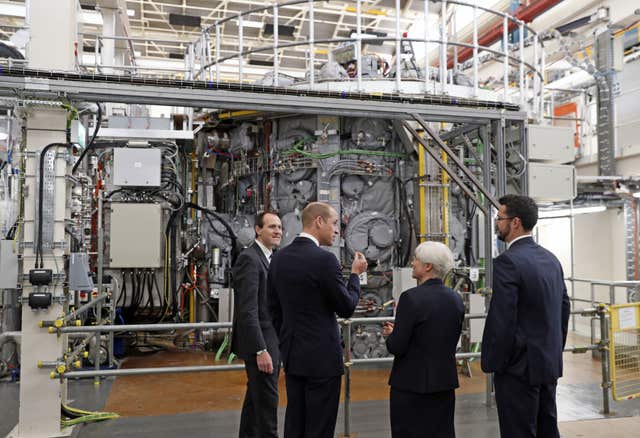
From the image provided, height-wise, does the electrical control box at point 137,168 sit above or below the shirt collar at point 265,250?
above

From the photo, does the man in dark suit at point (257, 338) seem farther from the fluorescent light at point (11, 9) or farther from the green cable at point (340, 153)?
the fluorescent light at point (11, 9)

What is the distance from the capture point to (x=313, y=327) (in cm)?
311

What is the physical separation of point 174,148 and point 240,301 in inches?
235

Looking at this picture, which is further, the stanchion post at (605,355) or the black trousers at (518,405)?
the stanchion post at (605,355)

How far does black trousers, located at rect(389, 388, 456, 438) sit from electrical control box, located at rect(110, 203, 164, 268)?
6167 mm

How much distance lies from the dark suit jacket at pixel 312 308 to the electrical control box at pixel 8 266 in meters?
2.68

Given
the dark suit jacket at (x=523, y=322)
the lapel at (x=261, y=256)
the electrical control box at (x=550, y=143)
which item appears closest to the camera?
the dark suit jacket at (x=523, y=322)

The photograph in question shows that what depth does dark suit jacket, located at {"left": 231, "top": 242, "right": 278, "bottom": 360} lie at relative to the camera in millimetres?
3471

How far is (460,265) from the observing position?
8.17 metres

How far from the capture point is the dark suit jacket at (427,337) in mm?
2854

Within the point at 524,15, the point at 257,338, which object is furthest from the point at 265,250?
the point at 524,15

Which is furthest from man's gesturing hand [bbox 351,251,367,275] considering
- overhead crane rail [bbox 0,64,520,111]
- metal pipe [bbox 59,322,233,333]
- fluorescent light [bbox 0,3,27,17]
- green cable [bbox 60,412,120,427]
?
fluorescent light [bbox 0,3,27,17]

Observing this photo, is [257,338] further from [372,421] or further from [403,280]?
[403,280]

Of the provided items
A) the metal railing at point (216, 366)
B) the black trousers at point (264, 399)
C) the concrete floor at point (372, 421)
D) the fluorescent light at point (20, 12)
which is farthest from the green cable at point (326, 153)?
the fluorescent light at point (20, 12)
